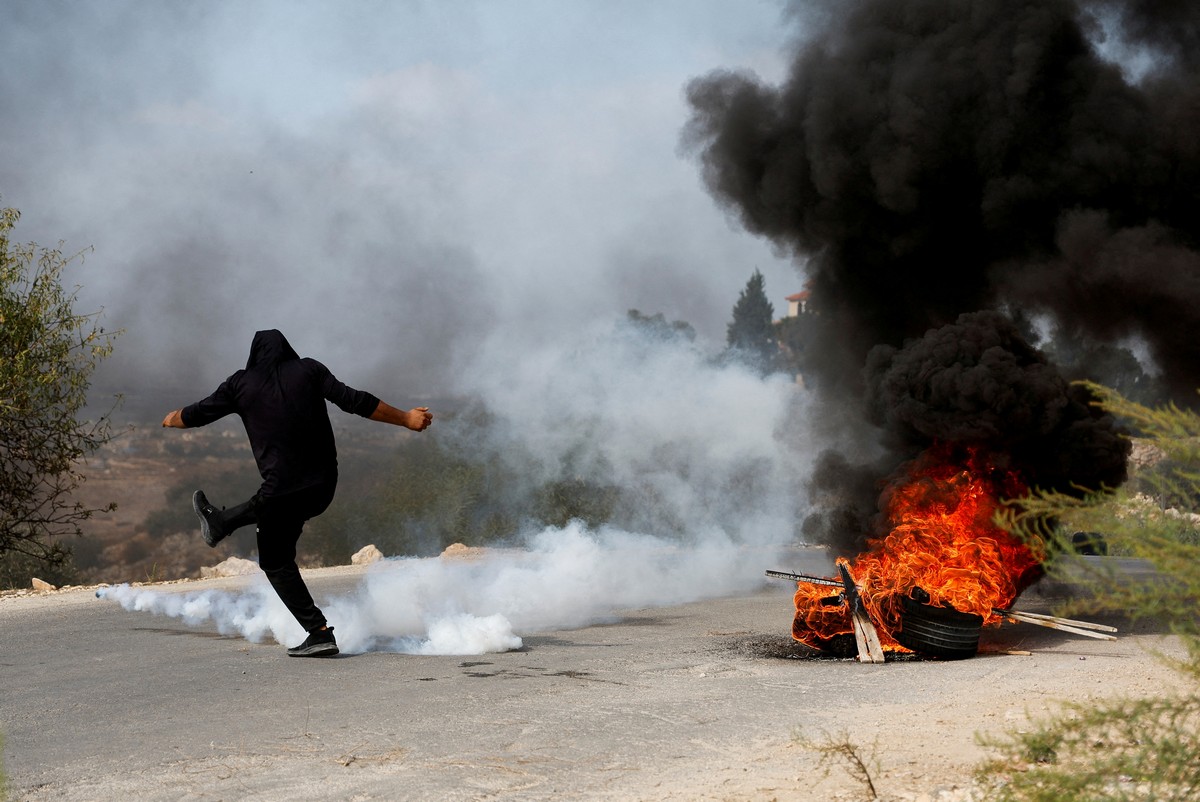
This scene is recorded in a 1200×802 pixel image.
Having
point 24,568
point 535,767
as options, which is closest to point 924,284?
point 535,767

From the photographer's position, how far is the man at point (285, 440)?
8.56 m

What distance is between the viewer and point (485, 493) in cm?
2533

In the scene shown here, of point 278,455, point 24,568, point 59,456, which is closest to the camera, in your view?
point 278,455

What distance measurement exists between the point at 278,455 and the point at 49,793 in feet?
12.4

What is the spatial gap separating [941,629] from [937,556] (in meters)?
1.04

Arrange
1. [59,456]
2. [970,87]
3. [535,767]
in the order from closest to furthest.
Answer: [535,767] → [970,87] → [59,456]

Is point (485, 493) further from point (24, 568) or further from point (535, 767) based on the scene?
point (535, 767)

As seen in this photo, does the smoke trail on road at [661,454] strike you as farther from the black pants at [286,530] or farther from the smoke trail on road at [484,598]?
the black pants at [286,530]

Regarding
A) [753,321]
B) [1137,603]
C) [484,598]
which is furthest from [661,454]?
[753,321]

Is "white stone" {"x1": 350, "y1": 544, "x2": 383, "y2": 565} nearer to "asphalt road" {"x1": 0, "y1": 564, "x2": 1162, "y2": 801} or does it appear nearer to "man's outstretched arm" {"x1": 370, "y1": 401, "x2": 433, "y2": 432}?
"asphalt road" {"x1": 0, "y1": 564, "x2": 1162, "y2": 801}

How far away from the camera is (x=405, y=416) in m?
8.72

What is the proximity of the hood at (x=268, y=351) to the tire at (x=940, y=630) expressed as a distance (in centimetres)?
547

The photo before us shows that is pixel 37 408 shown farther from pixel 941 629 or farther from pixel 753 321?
pixel 753 321

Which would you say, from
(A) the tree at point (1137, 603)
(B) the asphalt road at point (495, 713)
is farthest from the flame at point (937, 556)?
(A) the tree at point (1137, 603)
